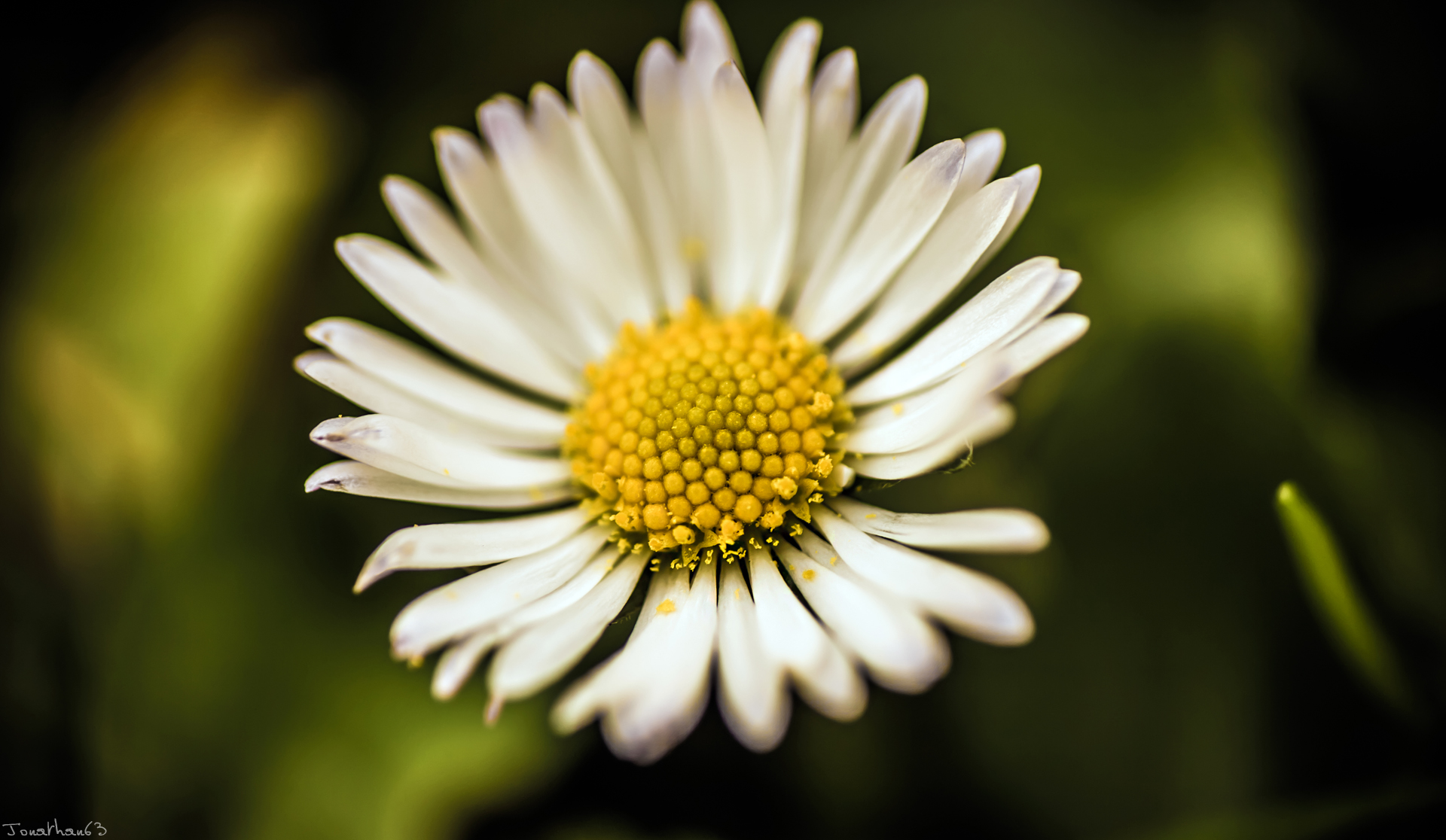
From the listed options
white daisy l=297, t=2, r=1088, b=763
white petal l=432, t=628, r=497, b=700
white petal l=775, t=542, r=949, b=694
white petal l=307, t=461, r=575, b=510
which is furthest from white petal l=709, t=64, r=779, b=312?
white petal l=432, t=628, r=497, b=700

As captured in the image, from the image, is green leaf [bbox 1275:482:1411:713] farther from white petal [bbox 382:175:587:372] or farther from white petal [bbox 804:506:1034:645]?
white petal [bbox 382:175:587:372]

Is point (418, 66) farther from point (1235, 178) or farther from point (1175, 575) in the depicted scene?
point (1175, 575)

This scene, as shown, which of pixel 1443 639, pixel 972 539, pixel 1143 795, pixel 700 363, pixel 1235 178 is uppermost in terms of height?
pixel 1235 178

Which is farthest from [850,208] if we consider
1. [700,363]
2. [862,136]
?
[700,363]

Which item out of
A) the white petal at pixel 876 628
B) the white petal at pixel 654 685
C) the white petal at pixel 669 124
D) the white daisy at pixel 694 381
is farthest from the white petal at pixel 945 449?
the white petal at pixel 669 124

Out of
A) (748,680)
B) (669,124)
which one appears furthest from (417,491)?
(669,124)

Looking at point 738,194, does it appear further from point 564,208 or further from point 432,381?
point 432,381

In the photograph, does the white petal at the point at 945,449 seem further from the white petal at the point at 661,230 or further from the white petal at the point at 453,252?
the white petal at the point at 453,252
